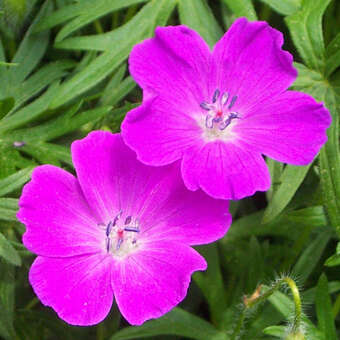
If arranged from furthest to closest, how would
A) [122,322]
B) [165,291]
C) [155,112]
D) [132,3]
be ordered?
[122,322] → [132,3] → [155,112] → [165,291]

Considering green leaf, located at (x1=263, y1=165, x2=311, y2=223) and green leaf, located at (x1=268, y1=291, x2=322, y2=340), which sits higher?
green leaf, located at (x1=263, y1=165, x2=311, y2=223)

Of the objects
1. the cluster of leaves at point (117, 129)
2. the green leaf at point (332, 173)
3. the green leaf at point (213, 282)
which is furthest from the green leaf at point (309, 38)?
the green leaf at point (213, 282)

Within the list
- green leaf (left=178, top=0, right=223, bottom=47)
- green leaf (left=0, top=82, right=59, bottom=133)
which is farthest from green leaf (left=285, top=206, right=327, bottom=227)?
green leaf (left=0, top=82, right=59, bottom=133)

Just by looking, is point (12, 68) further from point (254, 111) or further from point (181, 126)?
point (254, 111)

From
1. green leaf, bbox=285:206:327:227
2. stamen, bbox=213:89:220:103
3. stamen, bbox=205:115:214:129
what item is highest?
stamen, bbox=213:89:220:103

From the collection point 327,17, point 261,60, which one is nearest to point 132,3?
point 261,60

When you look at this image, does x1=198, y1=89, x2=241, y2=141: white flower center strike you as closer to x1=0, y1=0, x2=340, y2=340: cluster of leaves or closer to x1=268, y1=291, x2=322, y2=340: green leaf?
x1=0, y1=0, x2=340, y2=340: cluster of leaves
